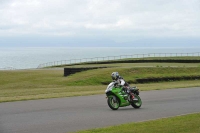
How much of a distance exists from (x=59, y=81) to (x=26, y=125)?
77.1 ft

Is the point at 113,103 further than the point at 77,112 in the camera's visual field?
Yes

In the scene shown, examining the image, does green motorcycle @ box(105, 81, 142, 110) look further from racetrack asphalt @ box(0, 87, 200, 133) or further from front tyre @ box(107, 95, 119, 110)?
racetrack asphalt @ box(0, 87, 200, 133)

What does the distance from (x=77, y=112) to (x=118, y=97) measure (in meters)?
1.72

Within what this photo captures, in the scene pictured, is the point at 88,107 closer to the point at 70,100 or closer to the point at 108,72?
the point at 70,100

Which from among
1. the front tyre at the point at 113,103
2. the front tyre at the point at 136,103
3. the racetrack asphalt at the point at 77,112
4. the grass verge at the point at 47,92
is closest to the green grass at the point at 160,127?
the racetrack asphalt at the point at 77,112

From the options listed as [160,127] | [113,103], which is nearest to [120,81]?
[113,103]

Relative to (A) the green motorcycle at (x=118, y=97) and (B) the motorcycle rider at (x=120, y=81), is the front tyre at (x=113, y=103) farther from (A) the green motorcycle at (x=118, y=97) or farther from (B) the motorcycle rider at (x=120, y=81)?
(B) the motorcycle rider at (x=120, y=81)

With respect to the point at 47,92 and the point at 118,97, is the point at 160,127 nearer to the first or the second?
the point at 118,97

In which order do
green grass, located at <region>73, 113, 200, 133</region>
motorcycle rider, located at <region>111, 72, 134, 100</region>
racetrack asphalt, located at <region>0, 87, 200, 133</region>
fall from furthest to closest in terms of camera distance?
1. motorcycle rider, located at <region>111, 72, 134, 100</region>
2. racetrack asphalt, located at <region>0, 87, 200, 133</region>
3. green grass, located at <region>73, 113, 200, 133</region>

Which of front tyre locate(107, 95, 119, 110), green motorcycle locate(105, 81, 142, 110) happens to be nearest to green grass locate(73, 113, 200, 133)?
green motorcycle locate(105, 81, 142, 110)

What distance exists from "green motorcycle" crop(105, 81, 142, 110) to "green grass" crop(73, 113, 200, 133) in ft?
10.4

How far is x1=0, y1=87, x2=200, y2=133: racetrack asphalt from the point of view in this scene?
1208cm

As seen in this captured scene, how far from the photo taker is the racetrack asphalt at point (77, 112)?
39.6ft

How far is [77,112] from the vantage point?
50.1ft
